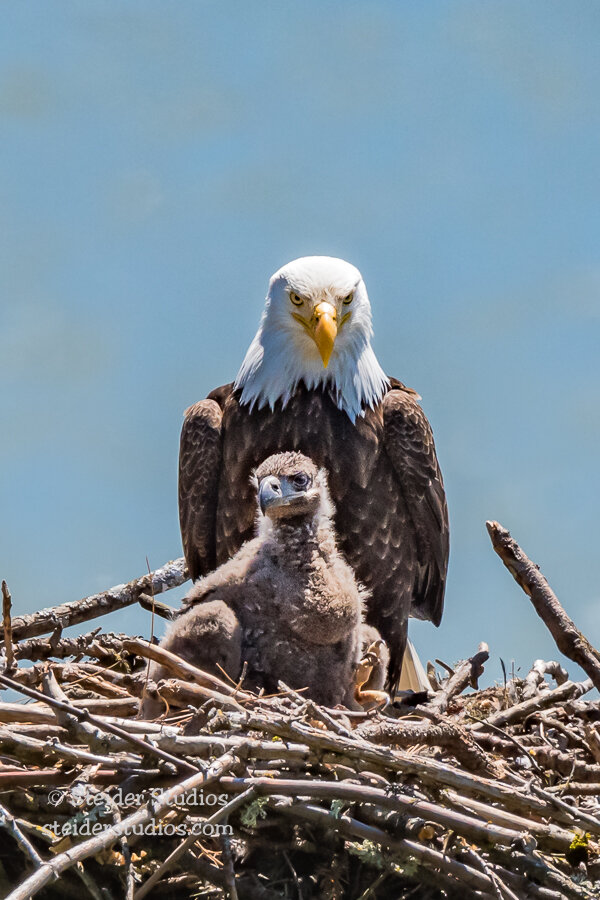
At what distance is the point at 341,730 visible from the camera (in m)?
3.55

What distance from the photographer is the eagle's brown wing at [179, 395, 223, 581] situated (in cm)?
646

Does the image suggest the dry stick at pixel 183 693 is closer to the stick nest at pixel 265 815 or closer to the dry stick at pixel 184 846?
the stick nest at pixel 265 815

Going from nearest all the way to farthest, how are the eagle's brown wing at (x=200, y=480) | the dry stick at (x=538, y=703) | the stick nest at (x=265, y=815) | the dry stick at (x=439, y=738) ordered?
the stick nest at (x=265, y=815)
the dry stick at (x=439, y=738)
the dry stick at (x=538, y=703)
the eagle's brown wing at (x=200, y=480)

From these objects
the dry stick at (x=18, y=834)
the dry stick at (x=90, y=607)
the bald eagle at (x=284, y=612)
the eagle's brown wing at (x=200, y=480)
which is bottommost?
the dry stick at (x=18, y=834)

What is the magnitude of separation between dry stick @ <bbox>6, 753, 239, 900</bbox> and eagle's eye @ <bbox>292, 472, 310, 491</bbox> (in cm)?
174

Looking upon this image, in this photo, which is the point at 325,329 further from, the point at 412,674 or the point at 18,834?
the point at 18,834

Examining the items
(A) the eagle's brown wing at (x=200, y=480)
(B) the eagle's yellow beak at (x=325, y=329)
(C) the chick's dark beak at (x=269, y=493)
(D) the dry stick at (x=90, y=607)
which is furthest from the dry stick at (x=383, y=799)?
(A) the eagle's brown wing at (x=200, y=480)

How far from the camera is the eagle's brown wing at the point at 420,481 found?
20.8 ft

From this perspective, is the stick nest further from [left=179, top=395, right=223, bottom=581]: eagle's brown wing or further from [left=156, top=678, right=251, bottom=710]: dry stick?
[left=179, top=395, right=223, bottom=581]: eagle's brown wing

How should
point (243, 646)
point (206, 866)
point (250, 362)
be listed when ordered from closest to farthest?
point (206, 866) → point (243, 646) → point (250, 362)

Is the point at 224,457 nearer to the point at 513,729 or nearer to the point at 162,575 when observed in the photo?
the point at 162,575

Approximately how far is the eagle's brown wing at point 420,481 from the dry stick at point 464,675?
612 mm

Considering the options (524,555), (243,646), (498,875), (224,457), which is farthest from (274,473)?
(498,875)

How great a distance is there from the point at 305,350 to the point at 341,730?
3.22m
